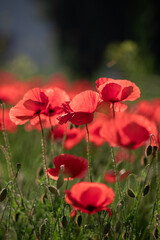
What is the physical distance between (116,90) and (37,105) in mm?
188

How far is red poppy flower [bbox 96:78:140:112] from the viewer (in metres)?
0.67

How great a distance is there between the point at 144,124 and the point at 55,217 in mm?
312

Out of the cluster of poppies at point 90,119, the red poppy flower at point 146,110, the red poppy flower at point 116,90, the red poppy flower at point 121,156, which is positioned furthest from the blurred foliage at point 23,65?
the red poppy flower at point 116,90

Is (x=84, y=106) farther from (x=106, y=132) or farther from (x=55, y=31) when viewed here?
(x=55, y=31)

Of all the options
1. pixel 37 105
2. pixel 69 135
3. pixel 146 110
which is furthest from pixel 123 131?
pixel 146 110

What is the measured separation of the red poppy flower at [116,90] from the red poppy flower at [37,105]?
14cm

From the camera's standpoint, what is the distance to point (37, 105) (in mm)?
727

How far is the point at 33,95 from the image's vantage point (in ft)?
2.43

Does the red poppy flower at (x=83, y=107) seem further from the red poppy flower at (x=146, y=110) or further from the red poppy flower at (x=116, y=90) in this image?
the red poppy flower at (x=146, y=110)

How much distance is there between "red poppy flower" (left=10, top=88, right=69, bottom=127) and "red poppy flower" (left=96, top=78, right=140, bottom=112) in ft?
0.45

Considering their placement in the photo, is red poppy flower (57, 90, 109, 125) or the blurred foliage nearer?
red poppy flower (57, 90, 109, 125)

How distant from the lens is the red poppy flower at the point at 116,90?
2.19 feet

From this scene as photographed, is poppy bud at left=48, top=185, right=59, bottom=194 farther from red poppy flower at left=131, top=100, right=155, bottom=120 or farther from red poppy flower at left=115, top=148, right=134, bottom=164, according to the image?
red poppy flower at left=131, top=100, right=155, bottom=120

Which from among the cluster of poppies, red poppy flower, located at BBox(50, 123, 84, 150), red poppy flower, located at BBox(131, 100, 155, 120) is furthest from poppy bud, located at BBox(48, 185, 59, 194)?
red poppy flower, located at BBox(131, 100, 155, 120)
